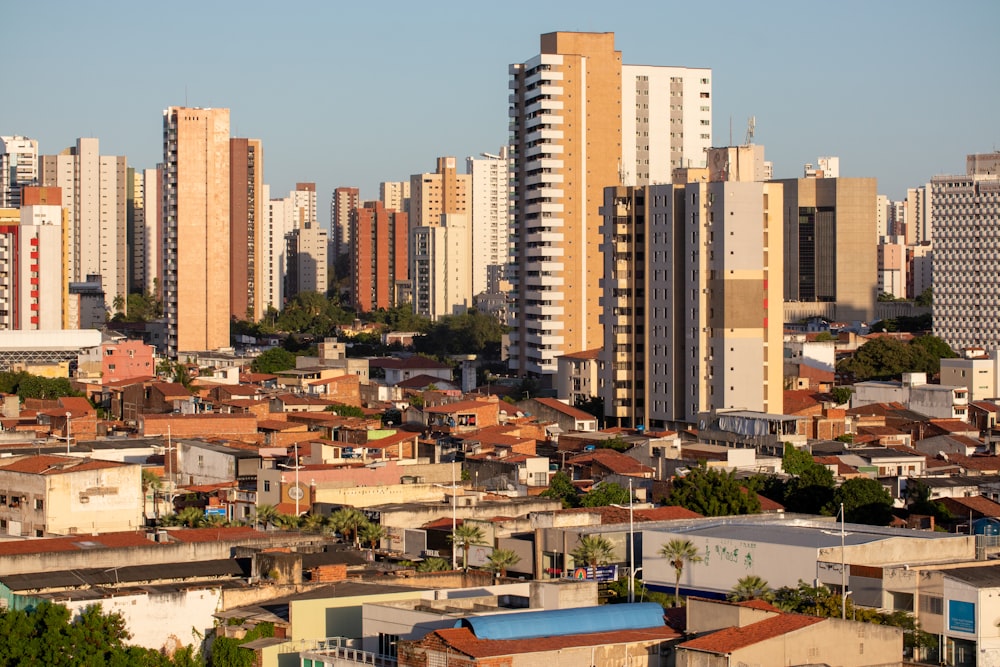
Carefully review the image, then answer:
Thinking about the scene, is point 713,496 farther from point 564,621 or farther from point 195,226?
point 195,226

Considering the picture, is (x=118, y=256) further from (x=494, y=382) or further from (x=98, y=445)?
(x=98, y=445)

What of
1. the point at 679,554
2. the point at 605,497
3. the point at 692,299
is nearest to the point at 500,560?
the point at 679,554

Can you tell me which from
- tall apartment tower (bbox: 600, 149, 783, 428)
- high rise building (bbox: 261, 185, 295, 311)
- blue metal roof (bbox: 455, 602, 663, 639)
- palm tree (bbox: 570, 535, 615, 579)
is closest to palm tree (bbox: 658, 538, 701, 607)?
palm tree (bbox: 570, 535, 615, 579)

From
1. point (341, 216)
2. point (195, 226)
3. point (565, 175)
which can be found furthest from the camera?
point (341, 216)

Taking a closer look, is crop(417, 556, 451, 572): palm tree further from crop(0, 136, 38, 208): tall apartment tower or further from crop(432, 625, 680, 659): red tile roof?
crop(0, 136, 38, 208): tall apartment tower

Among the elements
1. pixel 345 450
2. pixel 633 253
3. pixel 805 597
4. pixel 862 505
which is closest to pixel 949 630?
pixel 805 597

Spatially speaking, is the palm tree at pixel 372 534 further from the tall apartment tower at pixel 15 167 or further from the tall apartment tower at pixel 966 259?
the tall apartment tower at pixel 15 167
